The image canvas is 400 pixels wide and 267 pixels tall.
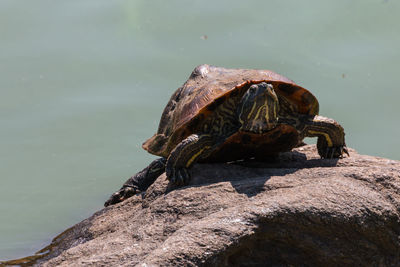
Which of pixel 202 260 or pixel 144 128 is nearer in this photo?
pixel 202 260

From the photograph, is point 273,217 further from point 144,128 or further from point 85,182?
point 144,128

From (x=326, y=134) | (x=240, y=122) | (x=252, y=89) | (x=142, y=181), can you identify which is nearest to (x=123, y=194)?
(x=142, y=181)

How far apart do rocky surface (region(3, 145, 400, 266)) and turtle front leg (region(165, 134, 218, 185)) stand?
247mm

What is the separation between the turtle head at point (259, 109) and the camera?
406cm

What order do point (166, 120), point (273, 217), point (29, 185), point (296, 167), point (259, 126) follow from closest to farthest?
point (273, 217) → point (259, 126) → point (296, 167) → point (166, 120) → point (29, 185)

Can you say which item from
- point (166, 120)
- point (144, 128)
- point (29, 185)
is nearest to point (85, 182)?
point (29, 185)

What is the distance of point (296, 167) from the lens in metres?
4.43

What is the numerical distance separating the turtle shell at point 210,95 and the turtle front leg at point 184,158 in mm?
273

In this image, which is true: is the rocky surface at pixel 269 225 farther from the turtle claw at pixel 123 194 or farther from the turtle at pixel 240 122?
the turtle claw at pixel 123 194

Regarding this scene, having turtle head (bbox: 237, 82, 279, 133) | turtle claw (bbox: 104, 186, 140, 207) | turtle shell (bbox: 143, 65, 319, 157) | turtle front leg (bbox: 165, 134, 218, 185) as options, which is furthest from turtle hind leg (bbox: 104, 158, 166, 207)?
turtle head (bbox: 237, 82, 279, 133)

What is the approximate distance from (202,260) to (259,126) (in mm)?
1461

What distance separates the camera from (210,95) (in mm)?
4398

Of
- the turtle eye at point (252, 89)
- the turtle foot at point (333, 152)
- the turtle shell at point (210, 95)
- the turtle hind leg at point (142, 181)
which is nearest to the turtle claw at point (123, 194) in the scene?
the turtle hind leg at point (142, 181)

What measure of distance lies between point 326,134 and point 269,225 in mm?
1675
